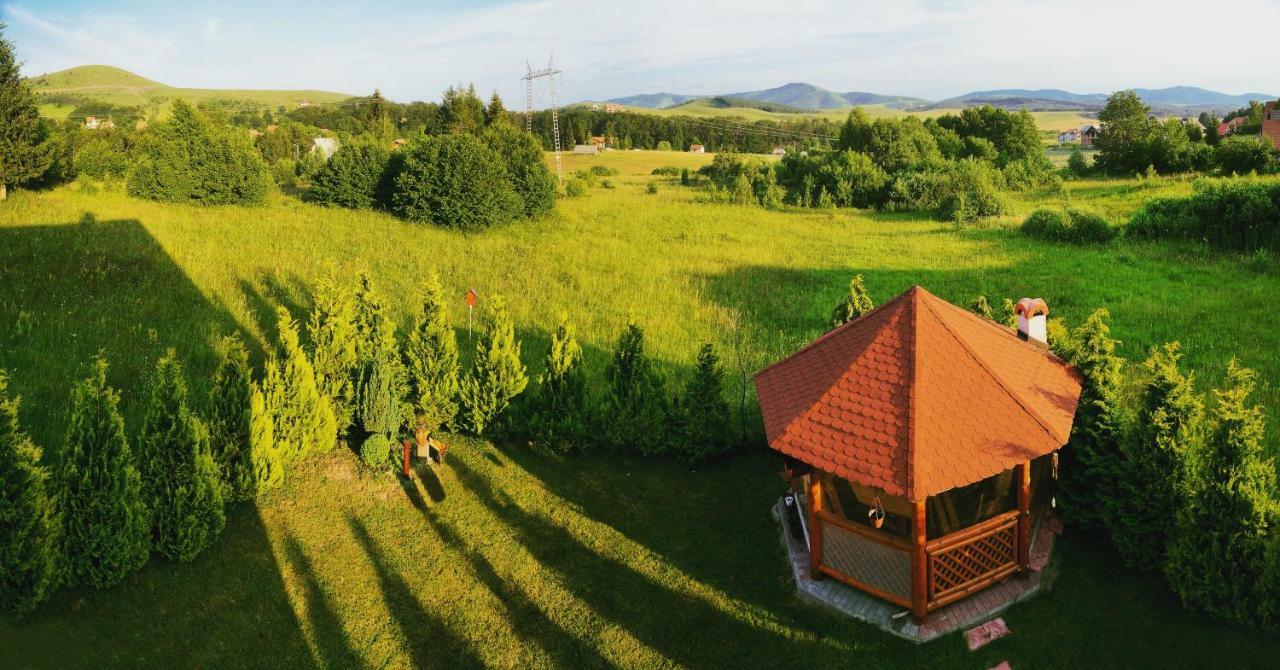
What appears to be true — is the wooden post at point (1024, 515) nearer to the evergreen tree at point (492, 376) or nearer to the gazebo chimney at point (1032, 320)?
the gazebo chimney at point (1032, 320)

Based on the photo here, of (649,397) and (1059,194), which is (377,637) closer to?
(649,397)

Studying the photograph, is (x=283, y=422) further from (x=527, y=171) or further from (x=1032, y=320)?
(x=527, y=171)

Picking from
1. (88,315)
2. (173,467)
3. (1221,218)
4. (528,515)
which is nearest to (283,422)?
(173,467)

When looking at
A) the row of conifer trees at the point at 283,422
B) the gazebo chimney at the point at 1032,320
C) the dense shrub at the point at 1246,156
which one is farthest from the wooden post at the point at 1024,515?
the dense shrub at the point at 1246,156

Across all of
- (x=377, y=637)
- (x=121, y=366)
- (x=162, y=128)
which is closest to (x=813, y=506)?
(x=377, y=637)

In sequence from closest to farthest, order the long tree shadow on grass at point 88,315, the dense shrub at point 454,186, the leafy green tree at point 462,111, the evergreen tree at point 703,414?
1. the evergreen tree at point 703,414
2. the long tree shadow on grass at point 88,315
3. the dense shrub at point 454,186
4. the leafy green tree at point 462,111

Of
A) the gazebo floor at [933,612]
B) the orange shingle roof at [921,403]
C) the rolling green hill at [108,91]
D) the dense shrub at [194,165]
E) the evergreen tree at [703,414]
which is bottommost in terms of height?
the gazebo floor at [933,612]
